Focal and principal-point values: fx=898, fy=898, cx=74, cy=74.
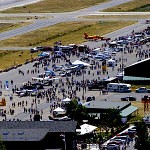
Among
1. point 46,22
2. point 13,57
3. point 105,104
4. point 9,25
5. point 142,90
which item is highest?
point 105,104

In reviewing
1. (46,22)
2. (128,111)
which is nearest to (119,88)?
(128,111)

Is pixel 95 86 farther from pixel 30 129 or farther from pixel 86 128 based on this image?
pixel 30 129

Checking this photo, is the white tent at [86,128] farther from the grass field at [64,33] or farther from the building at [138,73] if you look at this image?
the grass field at [64,33]

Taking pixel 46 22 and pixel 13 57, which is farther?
pixel 46 22

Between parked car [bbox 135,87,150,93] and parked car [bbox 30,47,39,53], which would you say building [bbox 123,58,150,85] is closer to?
parked car [bbox 135,87,150,93]

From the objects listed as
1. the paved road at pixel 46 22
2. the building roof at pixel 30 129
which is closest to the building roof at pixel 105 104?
the building roof at pixel 30 129

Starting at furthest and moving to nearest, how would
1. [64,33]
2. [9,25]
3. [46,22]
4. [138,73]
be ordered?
[46,22] → [9,25] → [64,33] → [138,73]

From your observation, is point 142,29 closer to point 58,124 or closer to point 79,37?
point 79,37
